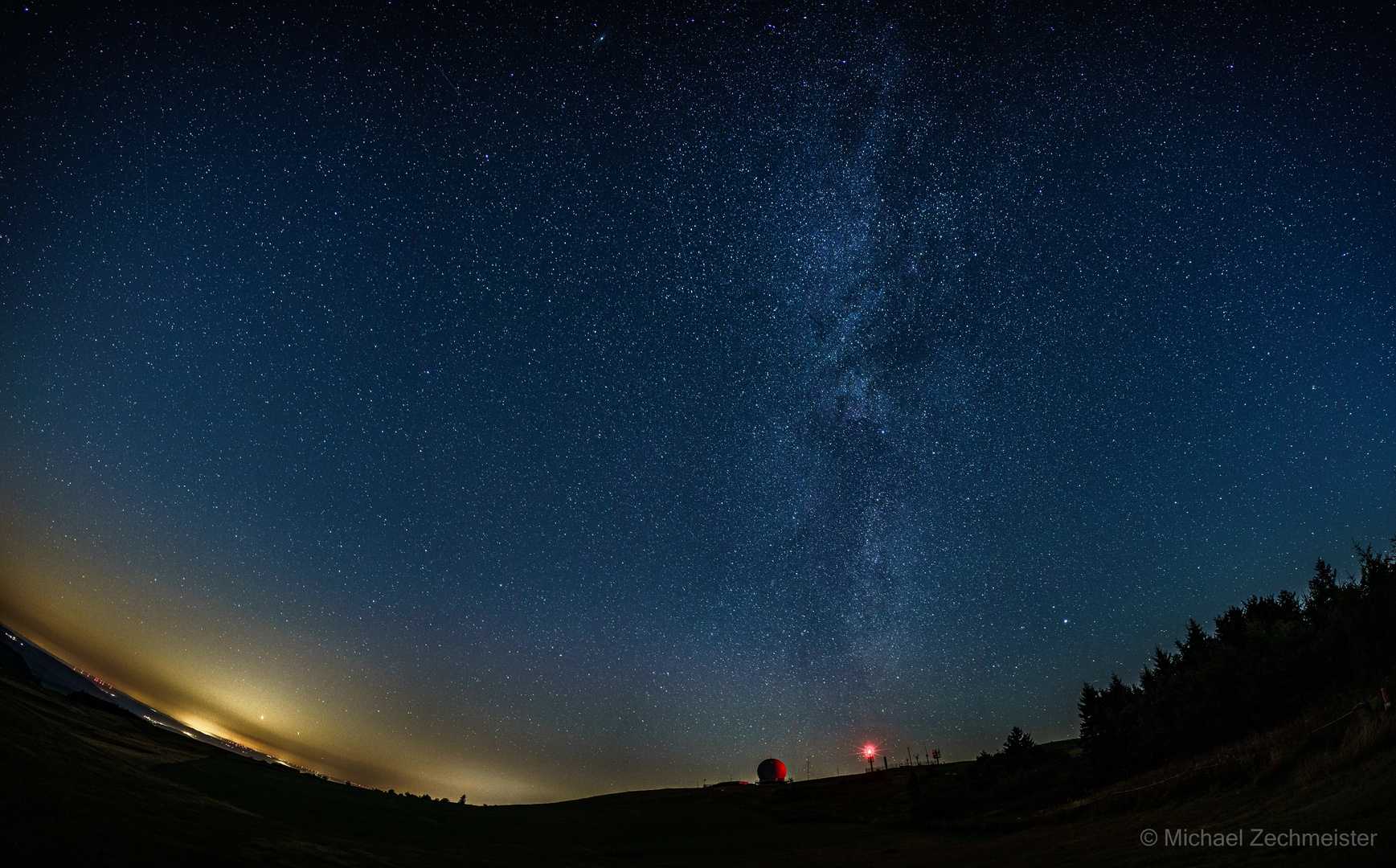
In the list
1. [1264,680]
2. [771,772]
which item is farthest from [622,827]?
[771,772]

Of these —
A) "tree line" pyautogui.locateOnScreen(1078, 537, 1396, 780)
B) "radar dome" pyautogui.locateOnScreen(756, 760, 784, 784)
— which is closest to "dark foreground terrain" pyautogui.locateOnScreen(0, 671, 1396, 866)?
"tree line" pyautogui.locateOnScreen(1078, 537, 1396, 780)

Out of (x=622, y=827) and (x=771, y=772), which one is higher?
(x=622, y=827)

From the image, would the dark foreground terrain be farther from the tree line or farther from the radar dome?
the radar dome

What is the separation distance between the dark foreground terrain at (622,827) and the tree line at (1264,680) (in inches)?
A: 150

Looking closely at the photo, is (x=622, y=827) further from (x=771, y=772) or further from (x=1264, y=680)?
(x=771, y=772)

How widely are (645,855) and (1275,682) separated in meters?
35.6

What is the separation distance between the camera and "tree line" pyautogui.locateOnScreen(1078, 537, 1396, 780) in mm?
27953

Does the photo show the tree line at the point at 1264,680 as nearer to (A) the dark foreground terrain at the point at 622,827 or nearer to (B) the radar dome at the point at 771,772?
(A) the dark foreground terrain at the point at 622,827

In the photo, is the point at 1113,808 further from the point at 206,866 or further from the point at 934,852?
the point at 206,866

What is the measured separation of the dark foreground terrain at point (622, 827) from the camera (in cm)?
1063

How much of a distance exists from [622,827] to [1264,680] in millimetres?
41928

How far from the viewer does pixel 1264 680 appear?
107 ft

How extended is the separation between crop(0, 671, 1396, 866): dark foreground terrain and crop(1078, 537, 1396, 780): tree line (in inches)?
150

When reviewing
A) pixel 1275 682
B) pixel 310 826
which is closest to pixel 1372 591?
pixel 1275 682
